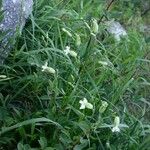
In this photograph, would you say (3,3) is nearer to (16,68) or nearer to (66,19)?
(16,68)

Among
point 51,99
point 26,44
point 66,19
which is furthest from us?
point 66,19

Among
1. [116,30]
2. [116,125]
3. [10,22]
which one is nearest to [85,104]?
[116,125]

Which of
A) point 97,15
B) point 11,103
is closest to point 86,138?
point 11,103

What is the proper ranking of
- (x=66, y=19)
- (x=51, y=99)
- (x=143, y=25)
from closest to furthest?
(x=51, y=99), (x=66, y=19), (x=143, y=25)

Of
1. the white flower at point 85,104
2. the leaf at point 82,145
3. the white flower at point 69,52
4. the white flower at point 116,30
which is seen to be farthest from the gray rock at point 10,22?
the white flower at point 116,30

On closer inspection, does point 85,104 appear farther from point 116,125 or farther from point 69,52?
point 69,52

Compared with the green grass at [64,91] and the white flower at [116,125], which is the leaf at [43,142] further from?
the white flower at [116,125]
